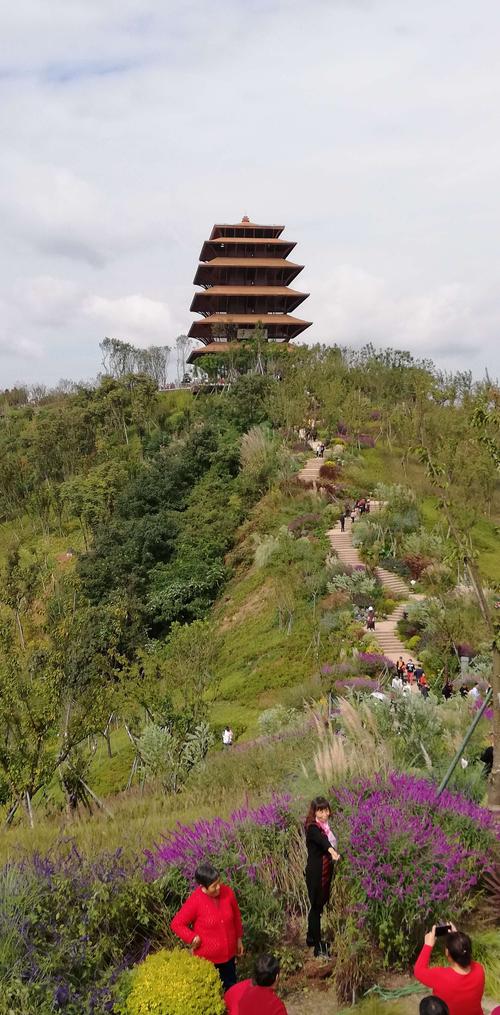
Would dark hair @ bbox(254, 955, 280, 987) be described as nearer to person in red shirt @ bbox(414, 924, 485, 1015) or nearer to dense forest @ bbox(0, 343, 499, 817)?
person in red shirt @ bbox(414, 924, 485, 1015)

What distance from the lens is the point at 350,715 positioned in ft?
25.3

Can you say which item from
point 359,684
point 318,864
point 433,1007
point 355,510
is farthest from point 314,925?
point 355,510

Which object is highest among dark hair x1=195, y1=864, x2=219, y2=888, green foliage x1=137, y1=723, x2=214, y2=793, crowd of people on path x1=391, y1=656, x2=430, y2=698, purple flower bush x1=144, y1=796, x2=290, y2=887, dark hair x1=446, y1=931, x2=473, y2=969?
dark hair x1=195, y1=864, x2=219, y2=888

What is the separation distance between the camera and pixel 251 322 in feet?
172

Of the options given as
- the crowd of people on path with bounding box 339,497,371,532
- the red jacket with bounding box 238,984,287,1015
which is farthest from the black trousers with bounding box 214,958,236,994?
the crowd of people on path with bounding box 339,497,371,532

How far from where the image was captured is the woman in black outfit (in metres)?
4.79

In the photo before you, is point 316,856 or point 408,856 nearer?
point 316,856

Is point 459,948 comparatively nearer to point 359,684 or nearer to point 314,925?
point 314,925

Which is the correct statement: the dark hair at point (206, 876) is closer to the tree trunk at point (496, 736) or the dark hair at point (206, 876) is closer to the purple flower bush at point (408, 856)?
the purple flower bush at point (408, 856)

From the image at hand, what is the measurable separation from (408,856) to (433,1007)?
1.77 m

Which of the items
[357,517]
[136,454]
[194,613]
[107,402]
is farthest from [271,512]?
[107,402]

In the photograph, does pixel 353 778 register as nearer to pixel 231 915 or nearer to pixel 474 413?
pixel 231 915

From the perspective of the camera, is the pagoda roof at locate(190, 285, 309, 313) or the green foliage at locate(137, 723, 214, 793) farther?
the pagoda roof at locate(190, 285, 309, 313)

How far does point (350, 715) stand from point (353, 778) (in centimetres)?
173
